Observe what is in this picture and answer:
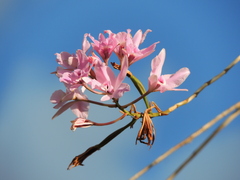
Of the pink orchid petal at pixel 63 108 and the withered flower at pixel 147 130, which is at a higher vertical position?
the pink orchid petal at pixel 63 108

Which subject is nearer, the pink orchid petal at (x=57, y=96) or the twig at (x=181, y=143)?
the twig at (x=181, y=143)

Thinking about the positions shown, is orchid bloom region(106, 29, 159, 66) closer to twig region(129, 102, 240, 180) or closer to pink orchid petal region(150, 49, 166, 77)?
pink orchid petal region(150, 49, 166, 77)

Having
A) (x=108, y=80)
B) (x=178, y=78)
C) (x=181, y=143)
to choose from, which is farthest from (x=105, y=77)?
(x=181, y=143)

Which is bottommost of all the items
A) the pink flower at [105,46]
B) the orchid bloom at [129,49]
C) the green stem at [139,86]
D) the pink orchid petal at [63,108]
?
the green stem at [139,86]

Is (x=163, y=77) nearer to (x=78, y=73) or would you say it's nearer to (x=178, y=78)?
(x=178, y=78)

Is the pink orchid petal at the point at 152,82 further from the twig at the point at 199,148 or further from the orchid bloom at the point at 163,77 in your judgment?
the twig at the point at 199,148

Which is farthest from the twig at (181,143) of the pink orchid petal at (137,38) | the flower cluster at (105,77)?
the pink orchid petal at (137,38)

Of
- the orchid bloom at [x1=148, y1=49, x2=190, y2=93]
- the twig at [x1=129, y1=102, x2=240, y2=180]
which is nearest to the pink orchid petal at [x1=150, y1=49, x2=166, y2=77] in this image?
the orchid bloom at [x1=148, y1=49, x2=190, y2=93]
